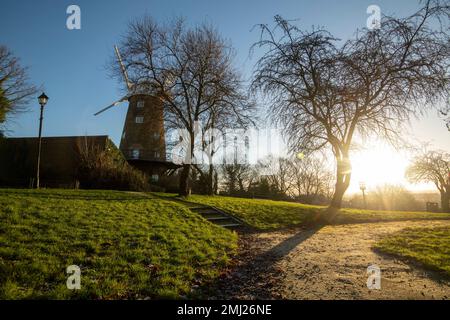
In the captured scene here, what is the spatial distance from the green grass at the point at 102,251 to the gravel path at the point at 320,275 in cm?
79

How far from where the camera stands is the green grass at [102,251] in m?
4.77

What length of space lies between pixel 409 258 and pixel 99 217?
1011 centimetres

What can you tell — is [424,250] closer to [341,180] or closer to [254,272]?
[254,272]

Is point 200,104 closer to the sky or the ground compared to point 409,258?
closer to the sky

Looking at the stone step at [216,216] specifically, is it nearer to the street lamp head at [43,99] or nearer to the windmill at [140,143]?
the street lamp head at [43,99]

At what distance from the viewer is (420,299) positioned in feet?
15.9

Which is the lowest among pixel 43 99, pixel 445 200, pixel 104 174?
pixel 445 200

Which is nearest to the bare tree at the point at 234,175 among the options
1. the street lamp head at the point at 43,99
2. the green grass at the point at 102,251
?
the street lamp head at the point at 43,99

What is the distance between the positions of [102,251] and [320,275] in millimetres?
5121

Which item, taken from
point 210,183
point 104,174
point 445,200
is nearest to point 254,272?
point 104,174

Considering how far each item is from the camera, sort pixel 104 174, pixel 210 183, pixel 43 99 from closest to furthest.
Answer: pixel 43 99 < pixel 104 174 < pixel 210 183

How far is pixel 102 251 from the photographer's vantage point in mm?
6773
